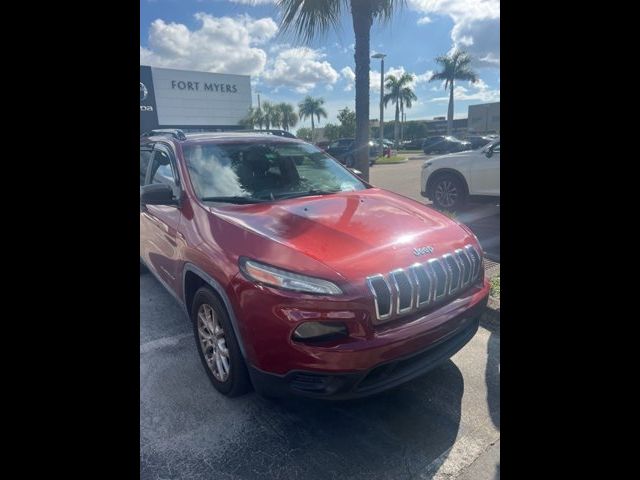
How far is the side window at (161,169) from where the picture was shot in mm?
3190

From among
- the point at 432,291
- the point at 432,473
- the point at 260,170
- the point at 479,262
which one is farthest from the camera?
the point at 260,170

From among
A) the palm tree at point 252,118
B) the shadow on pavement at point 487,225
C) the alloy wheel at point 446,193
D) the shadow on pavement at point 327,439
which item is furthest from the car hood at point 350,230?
the palm tree at point 252,118

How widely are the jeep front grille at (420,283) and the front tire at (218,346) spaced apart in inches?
33.6

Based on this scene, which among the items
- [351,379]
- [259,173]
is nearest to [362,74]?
[259,173]

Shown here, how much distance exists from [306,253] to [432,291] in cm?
70

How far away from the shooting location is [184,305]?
2.83 m

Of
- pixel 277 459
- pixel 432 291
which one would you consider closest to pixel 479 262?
pixel 432 291

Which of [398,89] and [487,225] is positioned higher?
[398,89]

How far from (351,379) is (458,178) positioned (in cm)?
321

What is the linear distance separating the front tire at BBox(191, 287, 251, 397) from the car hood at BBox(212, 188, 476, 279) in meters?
0.44

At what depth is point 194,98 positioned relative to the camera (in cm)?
3219

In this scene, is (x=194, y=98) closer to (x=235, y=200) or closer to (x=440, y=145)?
(x=440, y=145)
